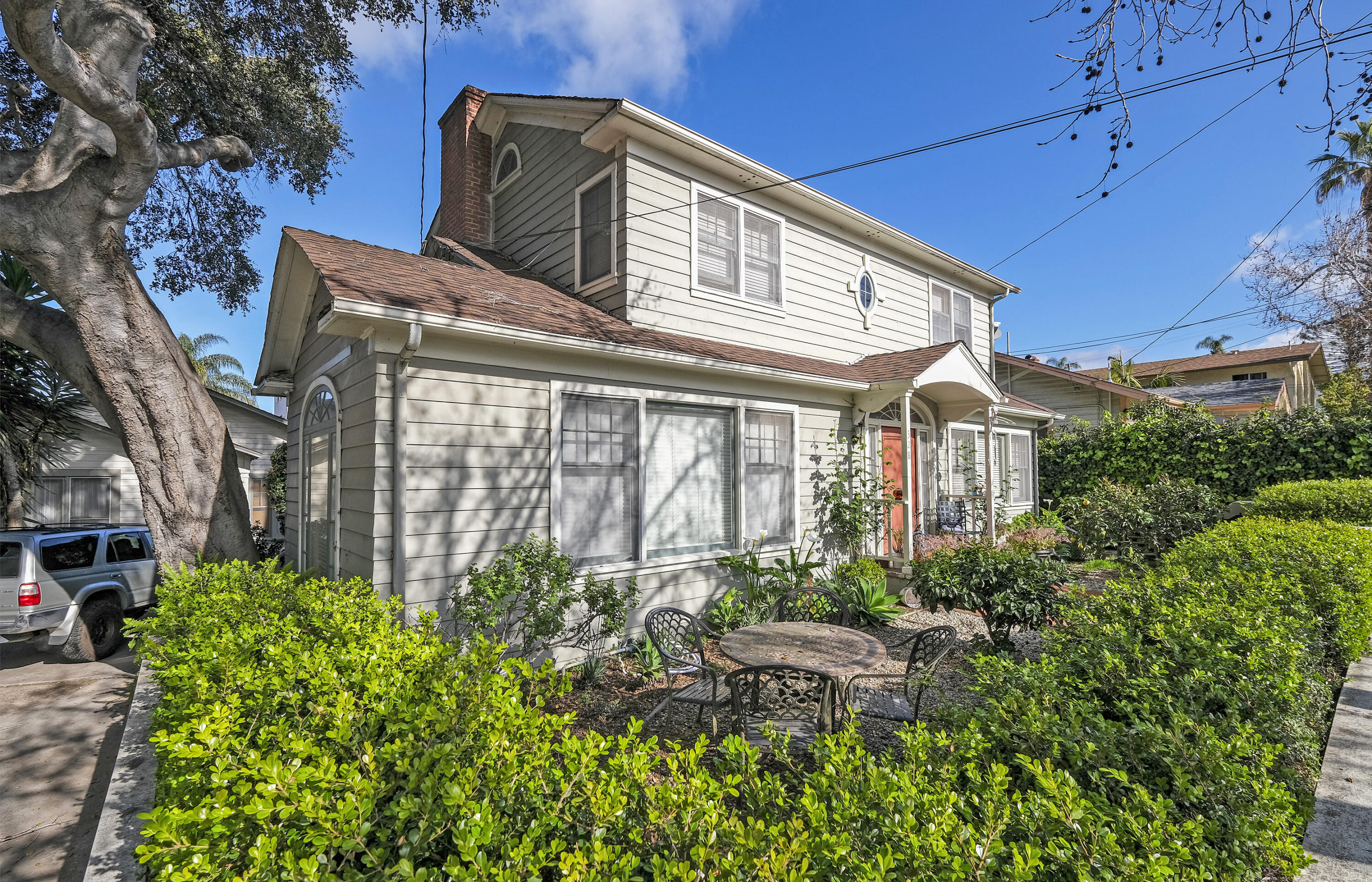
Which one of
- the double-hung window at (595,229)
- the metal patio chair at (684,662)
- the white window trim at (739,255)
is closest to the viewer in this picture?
the metal patio chair at (684,662)

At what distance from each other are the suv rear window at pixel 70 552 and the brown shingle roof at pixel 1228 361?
31197 millimetres

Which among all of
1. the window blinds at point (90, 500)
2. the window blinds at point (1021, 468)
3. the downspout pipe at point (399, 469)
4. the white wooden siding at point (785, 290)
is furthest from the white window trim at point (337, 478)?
the window blinds at point (1021, 468)

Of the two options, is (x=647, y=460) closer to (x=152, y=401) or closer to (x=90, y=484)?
(x=152, y=401)

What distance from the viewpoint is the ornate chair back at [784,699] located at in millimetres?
3857

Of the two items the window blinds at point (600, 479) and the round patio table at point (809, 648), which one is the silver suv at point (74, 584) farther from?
the round patio table at point (809, 648)

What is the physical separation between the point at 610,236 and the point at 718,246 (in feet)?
5.40

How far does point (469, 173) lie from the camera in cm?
1065

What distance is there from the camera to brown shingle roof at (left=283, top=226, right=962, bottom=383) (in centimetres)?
551

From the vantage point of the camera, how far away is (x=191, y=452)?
7188 millimetres

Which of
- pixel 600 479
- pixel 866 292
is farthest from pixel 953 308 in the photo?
pixel 600 479

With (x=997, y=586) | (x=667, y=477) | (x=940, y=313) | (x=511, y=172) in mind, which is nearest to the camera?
(x=997, y=586)

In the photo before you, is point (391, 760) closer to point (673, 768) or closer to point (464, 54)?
point (673, 768)

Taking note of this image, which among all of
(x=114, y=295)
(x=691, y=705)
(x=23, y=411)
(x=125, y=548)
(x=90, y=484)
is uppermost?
(x=114, y=295)

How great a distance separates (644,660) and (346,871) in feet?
15.9
